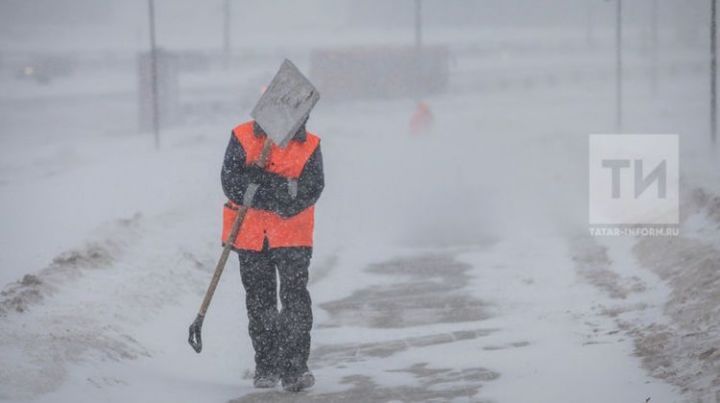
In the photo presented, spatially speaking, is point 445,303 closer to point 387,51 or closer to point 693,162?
point 693,162

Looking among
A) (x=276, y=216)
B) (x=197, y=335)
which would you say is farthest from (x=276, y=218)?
(x=197, y=335)

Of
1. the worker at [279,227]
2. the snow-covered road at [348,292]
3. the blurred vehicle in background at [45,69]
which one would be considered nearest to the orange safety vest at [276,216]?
the worker at [279,227]

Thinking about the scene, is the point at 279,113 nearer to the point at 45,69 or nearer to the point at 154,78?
the point at 154,78

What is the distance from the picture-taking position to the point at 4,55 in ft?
225

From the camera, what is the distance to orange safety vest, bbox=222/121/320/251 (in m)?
7.39

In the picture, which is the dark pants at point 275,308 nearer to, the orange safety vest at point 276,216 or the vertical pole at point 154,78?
the orange safety vest at point 276,216

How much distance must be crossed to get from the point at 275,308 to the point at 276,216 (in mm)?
643

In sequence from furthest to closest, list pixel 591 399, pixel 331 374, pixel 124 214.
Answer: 1. pixel 124 214
2. pixel 331 374
3. pixel 591 399

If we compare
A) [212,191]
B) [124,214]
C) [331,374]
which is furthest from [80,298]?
[212,191]

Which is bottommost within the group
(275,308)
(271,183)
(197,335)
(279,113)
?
(197,335)

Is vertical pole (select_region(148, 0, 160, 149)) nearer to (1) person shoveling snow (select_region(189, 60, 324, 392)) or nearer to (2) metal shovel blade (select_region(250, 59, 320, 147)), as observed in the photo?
(2) metal shovel blade (select_region(250, 59, 320, 147))

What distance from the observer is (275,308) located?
7.68m

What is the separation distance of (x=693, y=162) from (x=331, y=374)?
14004mm

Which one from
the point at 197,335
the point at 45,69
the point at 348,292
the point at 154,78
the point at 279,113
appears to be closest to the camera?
the point at 279,113
